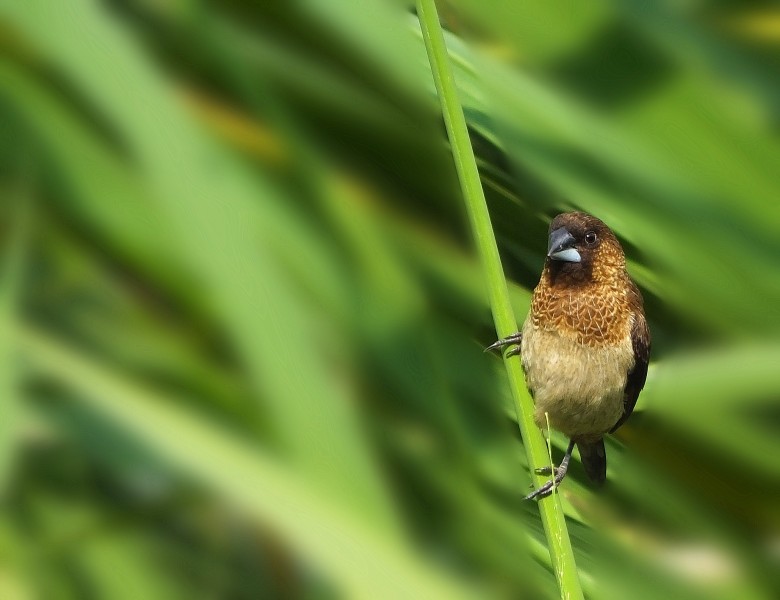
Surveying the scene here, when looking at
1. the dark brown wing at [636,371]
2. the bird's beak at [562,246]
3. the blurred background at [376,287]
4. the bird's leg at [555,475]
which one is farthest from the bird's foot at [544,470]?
the dark brown wing at [636,371]

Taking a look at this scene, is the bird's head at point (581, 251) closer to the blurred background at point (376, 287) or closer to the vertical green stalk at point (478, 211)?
the blurred background at point (376, 287)

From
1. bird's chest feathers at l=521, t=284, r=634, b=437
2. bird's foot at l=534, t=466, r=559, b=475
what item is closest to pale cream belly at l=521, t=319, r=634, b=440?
bird's chest feathers at l=521, t=284, r=634, b=437

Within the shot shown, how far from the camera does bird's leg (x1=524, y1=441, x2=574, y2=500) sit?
612 millimetres

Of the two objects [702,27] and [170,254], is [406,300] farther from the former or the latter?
[702,27]

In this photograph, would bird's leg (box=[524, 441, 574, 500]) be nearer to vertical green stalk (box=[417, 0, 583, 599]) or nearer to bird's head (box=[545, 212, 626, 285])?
vertical green stalk (box=[417, 0, 583, 599])

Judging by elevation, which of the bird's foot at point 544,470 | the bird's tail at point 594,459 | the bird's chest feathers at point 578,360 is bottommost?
the bird's foot at point 544,470

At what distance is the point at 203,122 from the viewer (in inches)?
41.4

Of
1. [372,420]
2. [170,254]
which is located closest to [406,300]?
[372,420]

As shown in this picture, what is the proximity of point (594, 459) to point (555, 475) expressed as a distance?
0.97 feet

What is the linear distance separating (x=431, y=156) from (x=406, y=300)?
17 centimetres

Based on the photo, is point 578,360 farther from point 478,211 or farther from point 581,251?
point 478,211

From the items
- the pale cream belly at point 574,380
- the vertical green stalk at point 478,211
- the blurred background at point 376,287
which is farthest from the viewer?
the pale cream belly at point 574,380

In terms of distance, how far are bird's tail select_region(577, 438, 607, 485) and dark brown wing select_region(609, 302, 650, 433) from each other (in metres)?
0.02

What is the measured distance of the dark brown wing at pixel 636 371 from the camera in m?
1.00
